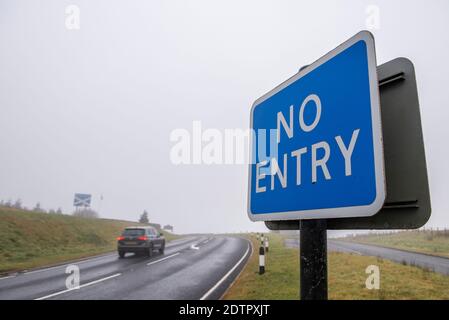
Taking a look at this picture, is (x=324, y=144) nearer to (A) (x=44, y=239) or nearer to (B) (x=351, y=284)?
(B) (x=351, y=284)

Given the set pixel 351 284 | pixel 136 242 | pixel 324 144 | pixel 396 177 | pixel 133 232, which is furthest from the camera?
pixel 133 232

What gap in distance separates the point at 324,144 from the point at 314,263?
0.52 metres

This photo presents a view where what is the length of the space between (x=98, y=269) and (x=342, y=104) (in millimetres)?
12984

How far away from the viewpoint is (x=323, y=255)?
1230mm

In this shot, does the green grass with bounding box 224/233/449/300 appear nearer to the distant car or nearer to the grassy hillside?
the distant car

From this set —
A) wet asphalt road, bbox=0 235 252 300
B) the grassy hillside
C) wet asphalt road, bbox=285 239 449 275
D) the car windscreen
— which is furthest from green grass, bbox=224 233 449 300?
the grassy hillside

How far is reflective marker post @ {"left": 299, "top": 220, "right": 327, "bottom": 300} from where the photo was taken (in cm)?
120

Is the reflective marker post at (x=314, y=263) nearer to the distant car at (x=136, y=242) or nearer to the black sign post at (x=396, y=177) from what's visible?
the black sign post at (x=396, y=177)

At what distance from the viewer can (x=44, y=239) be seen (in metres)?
20.0

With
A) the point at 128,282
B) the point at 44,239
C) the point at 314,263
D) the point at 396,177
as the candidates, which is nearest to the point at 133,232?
the point at 128,282

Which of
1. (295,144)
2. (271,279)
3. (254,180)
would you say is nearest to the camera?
(295,144)

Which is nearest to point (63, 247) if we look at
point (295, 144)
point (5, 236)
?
point (5, 236)

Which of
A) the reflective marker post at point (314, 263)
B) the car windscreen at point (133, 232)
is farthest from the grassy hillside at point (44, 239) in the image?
the reflective marker post at point (314, 263)
